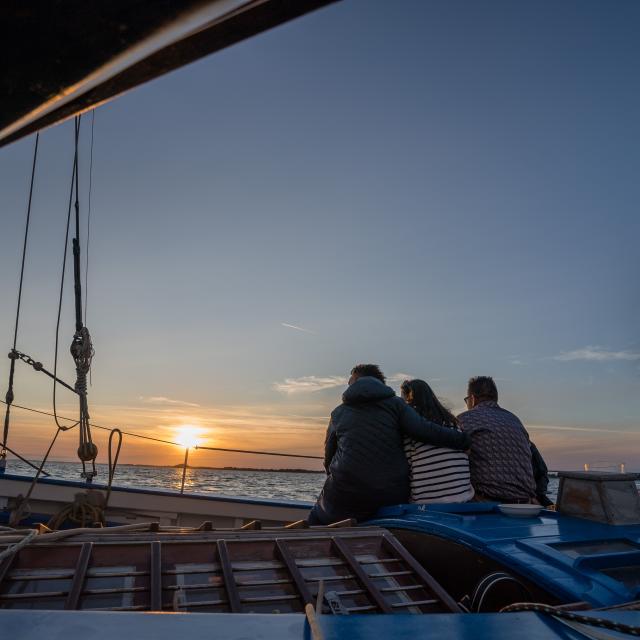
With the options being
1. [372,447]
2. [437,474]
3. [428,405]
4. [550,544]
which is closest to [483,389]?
[428,405]

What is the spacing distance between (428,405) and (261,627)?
2909mm

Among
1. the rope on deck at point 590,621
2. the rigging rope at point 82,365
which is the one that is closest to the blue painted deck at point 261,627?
the rope on deck at point 590,621

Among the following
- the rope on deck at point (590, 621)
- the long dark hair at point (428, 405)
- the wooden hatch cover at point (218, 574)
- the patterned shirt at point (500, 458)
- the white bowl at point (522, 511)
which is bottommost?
the wooden hatch cover at point (218, 574)

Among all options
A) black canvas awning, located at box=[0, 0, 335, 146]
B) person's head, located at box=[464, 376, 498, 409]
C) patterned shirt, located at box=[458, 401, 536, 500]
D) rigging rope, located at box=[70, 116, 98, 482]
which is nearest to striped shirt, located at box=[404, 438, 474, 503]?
patterned shirt, located at box=[458, 401, 536, 500]

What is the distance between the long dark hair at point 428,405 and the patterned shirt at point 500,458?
185 mm

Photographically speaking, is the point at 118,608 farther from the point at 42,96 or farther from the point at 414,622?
the point at 42,96

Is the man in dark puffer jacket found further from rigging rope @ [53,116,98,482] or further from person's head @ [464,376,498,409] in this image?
rigging rope @ [53,116,98,482]

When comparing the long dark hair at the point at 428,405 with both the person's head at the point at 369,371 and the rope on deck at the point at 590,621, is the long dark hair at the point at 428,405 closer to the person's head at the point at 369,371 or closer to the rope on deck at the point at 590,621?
the person's head at the point at 369,371

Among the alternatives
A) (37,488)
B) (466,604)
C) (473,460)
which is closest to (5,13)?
(466,604)

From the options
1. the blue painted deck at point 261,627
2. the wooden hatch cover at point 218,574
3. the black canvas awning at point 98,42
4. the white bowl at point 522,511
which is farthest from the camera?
the white bowl at point 522,511

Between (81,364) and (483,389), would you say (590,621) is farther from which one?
(81,364)

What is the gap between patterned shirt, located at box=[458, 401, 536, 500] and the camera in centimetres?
368

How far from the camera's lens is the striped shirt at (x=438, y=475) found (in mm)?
3420

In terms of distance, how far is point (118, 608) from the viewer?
188cm
